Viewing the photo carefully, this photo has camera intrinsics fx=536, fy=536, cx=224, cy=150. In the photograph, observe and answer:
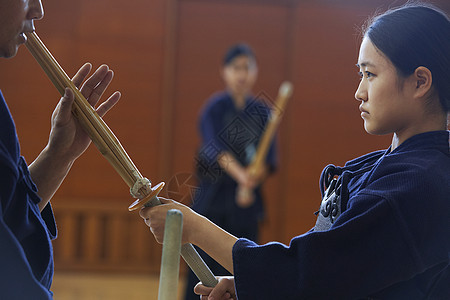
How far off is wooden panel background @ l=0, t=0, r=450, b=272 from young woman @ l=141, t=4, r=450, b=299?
3.54 metres

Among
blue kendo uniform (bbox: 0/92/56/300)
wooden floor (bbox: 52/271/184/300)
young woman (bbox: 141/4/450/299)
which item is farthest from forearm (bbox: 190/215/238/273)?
wooden floor (bbox: 52/271/184/300)

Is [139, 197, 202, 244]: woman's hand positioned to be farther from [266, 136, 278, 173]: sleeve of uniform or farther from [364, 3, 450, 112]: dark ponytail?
[266, 136, 278, 173]: sleeve of uniform

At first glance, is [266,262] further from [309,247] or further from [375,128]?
[375,128]

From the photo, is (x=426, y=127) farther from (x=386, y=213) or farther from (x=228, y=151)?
(x=228, y=151)

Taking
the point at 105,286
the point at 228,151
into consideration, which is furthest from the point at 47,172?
the point at 105,286

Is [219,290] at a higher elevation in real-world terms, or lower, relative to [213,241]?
lower

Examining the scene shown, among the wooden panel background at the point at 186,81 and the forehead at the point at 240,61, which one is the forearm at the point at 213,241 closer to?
the forehead at the point at 240,61

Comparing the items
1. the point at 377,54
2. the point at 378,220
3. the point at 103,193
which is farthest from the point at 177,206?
the point at 103,193

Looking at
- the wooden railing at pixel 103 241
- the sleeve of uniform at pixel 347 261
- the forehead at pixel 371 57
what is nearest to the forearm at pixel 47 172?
the sleeve of uniform at pixel 347 261

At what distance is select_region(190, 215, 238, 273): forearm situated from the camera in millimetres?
1117

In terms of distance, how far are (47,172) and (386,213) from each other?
0.76m

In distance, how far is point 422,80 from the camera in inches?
43.4

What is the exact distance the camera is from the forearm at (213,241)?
1.12 meters

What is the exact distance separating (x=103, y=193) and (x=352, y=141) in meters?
2.25
